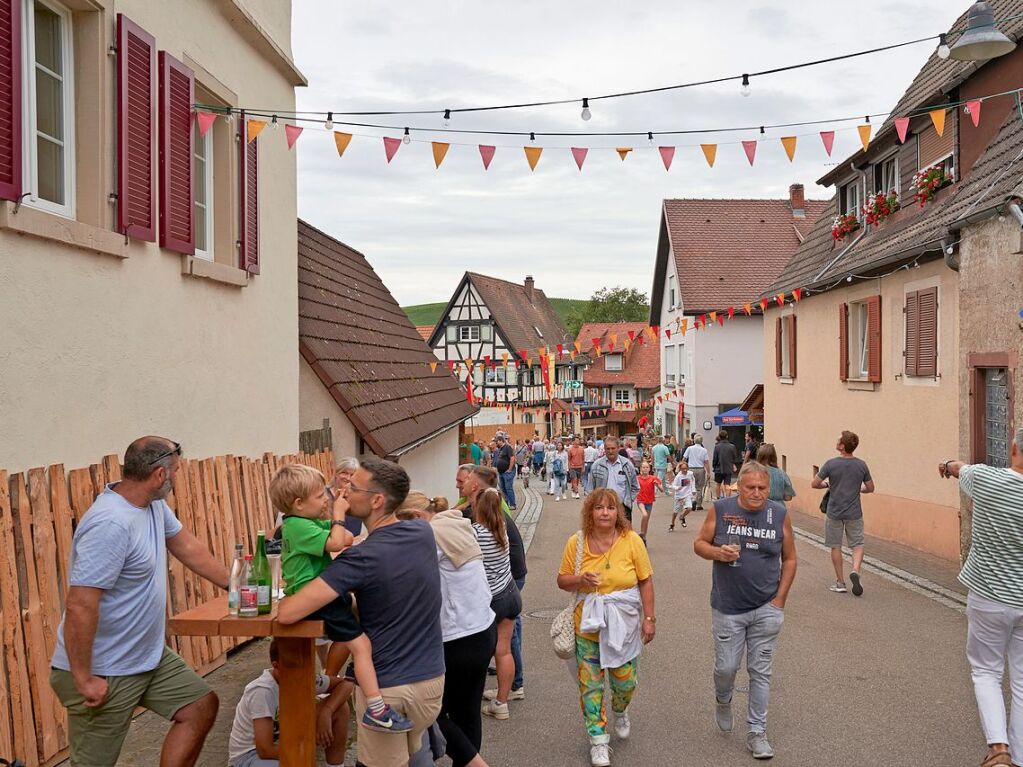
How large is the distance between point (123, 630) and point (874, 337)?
15.3m

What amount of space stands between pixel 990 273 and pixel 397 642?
1001cm

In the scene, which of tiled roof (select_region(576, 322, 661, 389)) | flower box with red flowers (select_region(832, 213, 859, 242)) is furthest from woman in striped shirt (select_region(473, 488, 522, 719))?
tiled roof (select_region(576, 322, 661, 389))

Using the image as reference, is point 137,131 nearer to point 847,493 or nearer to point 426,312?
point 847,493

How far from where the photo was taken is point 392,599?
4.21m

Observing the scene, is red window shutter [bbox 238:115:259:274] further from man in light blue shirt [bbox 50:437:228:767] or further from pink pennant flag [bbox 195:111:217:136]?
man in light blue shirt [bbox 50:437:228:767]

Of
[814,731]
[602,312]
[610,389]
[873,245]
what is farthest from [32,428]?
[602,312]

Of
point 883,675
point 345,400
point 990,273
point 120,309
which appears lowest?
point 883,675

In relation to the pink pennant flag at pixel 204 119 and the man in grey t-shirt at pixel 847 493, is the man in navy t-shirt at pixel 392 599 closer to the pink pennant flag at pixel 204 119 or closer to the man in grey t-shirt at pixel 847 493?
the pink pennant flag at pixel 204 119

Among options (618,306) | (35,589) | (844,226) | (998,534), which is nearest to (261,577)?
(35,589)

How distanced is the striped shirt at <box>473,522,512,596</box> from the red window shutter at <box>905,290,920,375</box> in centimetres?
1084

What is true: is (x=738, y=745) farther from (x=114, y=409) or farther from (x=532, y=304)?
(x=532, y=304)

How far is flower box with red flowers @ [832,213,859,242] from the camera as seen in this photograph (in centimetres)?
1986

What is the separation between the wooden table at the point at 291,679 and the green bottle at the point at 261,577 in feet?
0.19

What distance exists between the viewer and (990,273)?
11.9 metres
